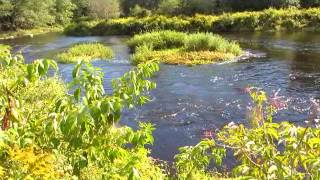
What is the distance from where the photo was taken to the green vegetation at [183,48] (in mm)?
26494

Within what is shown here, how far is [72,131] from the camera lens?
11.8ft

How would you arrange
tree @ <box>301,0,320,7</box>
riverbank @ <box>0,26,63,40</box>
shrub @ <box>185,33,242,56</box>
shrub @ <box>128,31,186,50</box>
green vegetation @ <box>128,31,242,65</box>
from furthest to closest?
riverbank @ <box>0,26,63,40</box> → tree @ <box>301,0,320,7</box> → shrub @ <box>128,31,186,50</box> → shrub @ <box>185,33,242,56</box> → green vegetation @ <box>128,31,242,65</box>

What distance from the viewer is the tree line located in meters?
56.6

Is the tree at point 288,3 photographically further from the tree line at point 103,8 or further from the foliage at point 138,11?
the foliage at point 138,11

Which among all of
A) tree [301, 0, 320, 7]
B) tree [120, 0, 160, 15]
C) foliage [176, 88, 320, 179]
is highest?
foliage [176, 88, 320, 179]

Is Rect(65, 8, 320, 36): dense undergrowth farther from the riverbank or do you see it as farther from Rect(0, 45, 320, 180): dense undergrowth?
A: Rect(0, 45, 320, 180): dense undergrowth

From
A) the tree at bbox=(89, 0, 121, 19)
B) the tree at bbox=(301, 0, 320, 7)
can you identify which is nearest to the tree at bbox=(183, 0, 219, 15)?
the tree at bbox=(301, 0, 320, 7)

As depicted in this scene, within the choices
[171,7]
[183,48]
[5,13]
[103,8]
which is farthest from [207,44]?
[5,13]

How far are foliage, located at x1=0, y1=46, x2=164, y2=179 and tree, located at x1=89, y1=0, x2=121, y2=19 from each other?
208 feet

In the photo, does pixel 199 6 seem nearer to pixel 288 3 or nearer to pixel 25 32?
pixel 288 3

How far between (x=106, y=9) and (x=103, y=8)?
0.55 meters

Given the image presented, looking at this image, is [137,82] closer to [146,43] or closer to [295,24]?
[146,43]

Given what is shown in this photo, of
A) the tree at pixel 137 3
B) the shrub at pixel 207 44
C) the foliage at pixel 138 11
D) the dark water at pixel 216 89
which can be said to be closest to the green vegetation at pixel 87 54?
the dark water at pixel 216 89

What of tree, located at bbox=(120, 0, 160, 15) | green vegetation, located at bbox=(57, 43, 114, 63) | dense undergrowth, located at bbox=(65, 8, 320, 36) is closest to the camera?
green vegetation, located at bbox=(57, 43, 114, 63)
